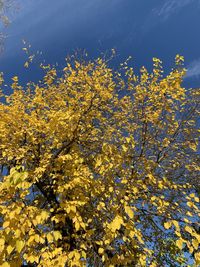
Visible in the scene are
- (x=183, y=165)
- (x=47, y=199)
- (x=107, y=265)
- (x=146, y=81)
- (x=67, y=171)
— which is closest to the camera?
(x=107, y=265)

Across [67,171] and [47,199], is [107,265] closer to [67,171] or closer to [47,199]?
[67,171]

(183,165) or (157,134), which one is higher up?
(157,134)

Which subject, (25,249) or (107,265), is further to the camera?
(107,265)

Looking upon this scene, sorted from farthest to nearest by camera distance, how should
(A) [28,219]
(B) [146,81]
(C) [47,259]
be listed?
(B) [146,81], (C) [47,259], (A) [28,219]

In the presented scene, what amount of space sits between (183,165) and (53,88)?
5135 mm

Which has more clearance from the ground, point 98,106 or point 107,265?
point 98,106

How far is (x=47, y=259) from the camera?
4.66 metres

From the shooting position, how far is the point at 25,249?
4785 mm

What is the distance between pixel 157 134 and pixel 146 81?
5.65 ft

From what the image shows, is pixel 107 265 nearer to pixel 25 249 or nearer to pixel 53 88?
pixel 25 249

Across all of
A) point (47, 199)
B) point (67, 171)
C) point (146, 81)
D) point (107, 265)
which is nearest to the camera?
point (107, 265)

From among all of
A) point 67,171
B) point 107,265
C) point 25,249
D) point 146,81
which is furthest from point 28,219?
point 146,81

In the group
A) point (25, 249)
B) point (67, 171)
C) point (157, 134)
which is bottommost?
point (25, 249)

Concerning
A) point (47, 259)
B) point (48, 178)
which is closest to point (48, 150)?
point (48, 178)
